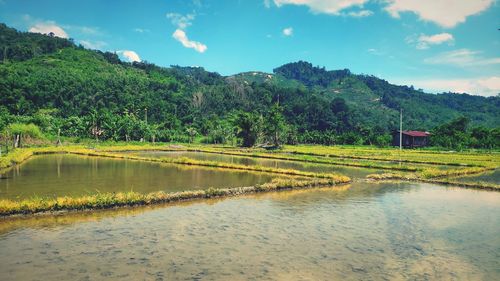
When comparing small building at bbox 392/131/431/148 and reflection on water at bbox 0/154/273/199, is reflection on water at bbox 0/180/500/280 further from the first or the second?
small building at bbox 392/131/431/148

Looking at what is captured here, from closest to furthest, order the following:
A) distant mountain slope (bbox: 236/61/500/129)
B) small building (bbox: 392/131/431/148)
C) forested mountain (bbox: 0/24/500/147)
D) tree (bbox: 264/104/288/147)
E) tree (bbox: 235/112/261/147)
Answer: tree (bbox: 235/112/261/147), tree (bbox: 264/104/288/147), forested mountain (bbox: 0/24/500/147), small building (bbox: 392/131/431/148), distant mountain slope (bbox: 236/61/500/129)

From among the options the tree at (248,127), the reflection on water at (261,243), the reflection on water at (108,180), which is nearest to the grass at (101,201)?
the reflection on water at (261,243)

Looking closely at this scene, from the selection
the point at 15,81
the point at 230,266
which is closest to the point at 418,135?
the point at 230,266

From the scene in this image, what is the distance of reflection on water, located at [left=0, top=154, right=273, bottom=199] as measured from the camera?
17.8 m

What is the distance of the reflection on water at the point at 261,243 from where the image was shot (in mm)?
8656

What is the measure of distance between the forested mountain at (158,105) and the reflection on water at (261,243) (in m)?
42.6

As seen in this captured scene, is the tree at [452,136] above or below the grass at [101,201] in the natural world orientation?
above

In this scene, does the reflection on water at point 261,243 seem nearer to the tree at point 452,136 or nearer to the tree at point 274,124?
the tree at point 274,124

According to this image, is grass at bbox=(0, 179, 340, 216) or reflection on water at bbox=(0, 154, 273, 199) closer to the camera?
grass at bbox=(0, 179, 340, 216)

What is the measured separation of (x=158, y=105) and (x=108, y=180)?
7725 cm

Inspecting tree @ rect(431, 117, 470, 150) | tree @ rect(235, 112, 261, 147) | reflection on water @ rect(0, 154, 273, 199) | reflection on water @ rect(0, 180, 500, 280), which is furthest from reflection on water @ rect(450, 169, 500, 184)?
tree @ rect(235, 112, 261, 147)

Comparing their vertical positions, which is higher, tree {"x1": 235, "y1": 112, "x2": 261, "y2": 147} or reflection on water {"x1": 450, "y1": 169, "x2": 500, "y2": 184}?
tree {"x1": 235, "y1": 112, "x2": 261, "y2": 147}

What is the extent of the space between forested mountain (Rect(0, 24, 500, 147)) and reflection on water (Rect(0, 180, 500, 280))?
140ft

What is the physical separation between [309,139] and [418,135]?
23.5m
